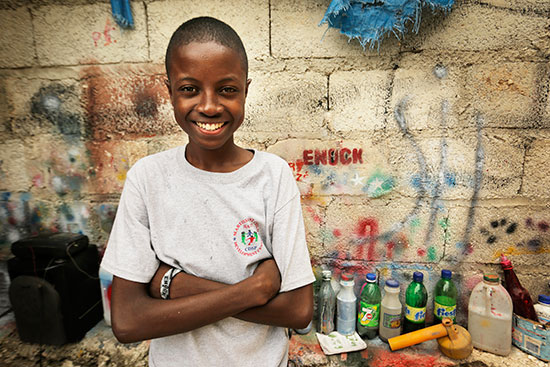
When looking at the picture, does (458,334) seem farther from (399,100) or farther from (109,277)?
(109,277)

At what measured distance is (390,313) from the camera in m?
1.90

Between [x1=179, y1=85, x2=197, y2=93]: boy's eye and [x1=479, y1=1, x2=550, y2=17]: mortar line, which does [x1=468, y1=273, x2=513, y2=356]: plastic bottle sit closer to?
[x1=479, y1=1, x2=550, y2=17]: mortar line

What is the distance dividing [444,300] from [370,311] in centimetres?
48

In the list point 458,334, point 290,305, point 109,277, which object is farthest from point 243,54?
point 458,334

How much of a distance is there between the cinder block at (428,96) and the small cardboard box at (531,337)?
1217mm

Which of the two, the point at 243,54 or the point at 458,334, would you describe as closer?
the point at 243,54

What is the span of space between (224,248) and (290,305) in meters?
0.29

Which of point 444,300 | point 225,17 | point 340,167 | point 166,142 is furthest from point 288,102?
point 444,300

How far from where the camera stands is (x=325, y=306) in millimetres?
1972

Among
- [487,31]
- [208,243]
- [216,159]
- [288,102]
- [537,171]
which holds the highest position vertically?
[487,31]

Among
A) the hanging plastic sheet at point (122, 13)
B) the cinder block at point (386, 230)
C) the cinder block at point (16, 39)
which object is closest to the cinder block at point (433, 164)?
the cinder block at point (386, 230)

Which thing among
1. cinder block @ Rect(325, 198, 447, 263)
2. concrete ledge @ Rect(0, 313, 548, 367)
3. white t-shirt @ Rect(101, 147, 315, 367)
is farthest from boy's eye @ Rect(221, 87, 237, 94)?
concrete ledge @ Rect(0, 313, 548, 367)

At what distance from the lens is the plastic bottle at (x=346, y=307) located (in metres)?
1.93

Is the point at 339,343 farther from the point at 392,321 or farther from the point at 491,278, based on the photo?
the point at 491,278
